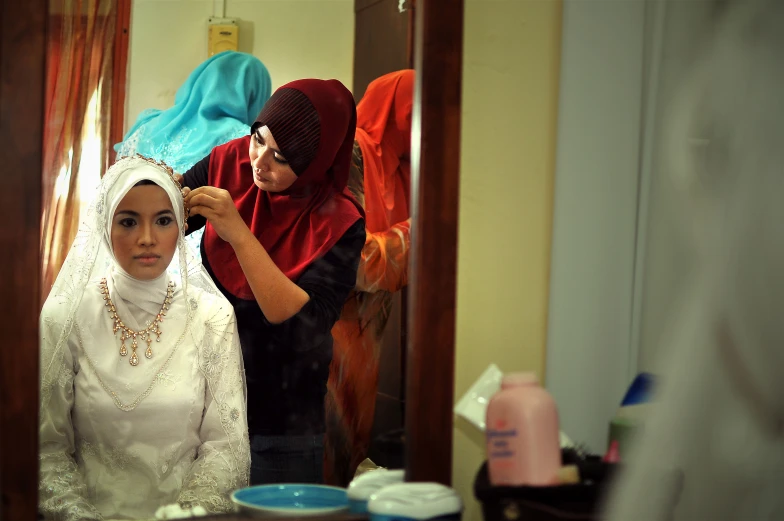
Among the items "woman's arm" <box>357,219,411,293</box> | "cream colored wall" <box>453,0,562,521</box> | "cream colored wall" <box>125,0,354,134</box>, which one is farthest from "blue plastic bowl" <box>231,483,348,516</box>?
"cream colored wall" <box>125,0,354,134</box>

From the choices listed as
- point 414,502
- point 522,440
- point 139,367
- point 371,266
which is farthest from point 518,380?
→ point 139,367

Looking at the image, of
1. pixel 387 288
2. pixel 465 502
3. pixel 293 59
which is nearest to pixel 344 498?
pixel 465 502

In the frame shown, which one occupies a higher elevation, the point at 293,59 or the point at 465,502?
the point at 293,59

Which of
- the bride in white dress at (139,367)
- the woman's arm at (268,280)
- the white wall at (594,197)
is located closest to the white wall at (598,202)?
the white wall at (594,197)

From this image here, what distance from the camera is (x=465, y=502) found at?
3.18 ft

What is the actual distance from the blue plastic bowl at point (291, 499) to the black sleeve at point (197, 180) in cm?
36

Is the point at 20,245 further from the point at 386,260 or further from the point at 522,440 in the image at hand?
the point at 522,440

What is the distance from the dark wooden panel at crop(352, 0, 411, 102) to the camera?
103 cm

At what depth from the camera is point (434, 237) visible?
95cm

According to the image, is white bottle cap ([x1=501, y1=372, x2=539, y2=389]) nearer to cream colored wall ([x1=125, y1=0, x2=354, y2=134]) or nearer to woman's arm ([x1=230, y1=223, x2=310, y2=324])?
woman's arm ([x1=230, y1=223, x2=310, y2=324])

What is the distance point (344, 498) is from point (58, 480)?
33 cm

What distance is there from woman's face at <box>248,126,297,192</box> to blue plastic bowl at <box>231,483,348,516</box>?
39cm

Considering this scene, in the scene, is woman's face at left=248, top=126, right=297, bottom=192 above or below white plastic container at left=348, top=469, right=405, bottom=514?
above

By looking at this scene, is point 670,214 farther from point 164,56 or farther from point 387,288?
point 164,56
